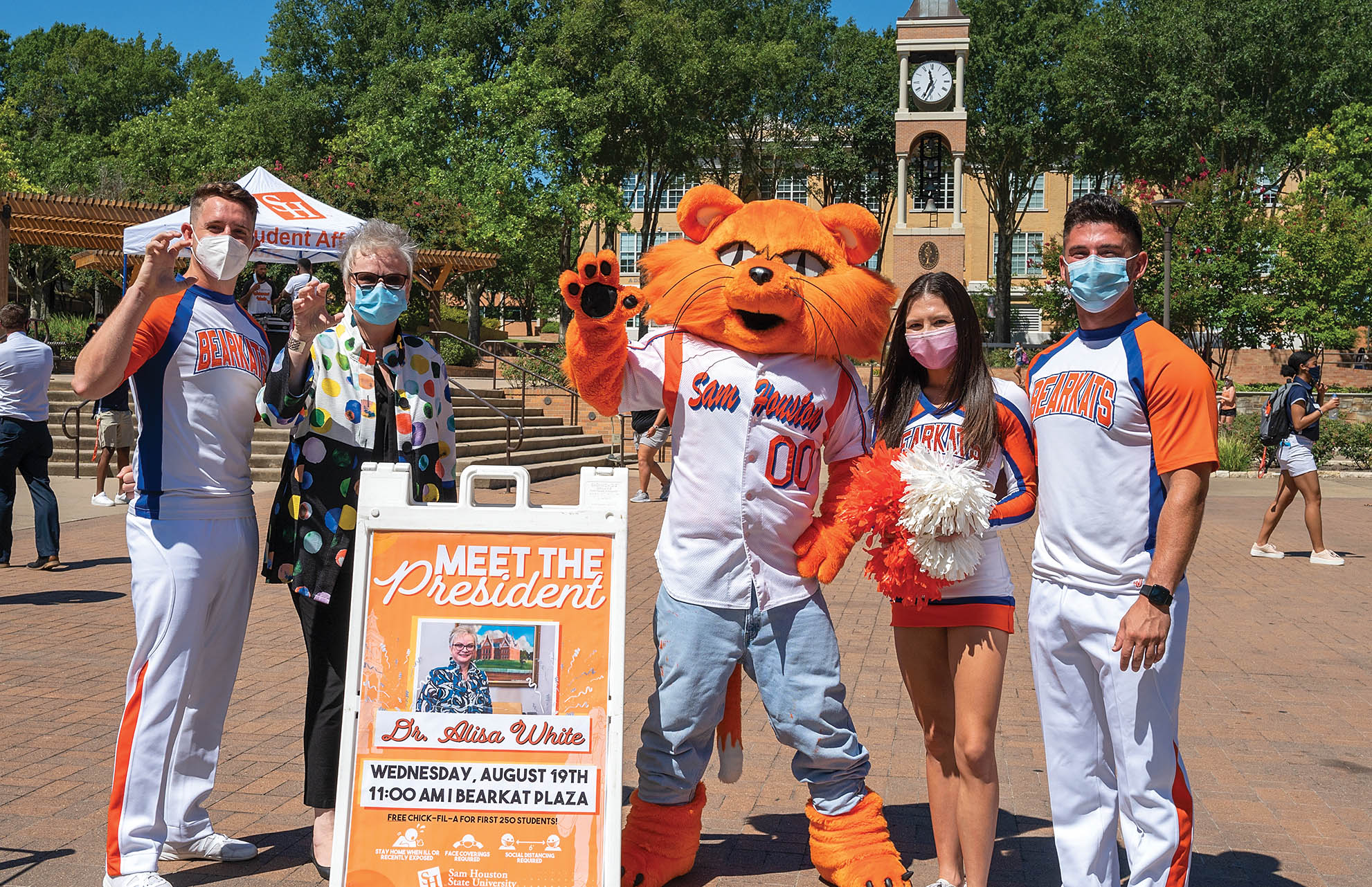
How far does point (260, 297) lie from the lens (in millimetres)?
13883

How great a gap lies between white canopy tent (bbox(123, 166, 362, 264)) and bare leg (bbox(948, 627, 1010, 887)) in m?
10.2

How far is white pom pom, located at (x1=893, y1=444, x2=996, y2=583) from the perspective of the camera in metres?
3.22

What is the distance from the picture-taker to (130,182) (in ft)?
123

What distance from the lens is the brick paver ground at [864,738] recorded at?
3840 millimetres

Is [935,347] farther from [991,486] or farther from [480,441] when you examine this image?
[480,441]

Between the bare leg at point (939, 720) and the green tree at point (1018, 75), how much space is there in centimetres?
4097

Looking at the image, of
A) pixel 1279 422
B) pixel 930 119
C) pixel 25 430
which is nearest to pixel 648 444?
pixel 25 430

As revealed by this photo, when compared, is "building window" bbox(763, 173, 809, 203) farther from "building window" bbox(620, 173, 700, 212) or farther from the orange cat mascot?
the orange cat mascot

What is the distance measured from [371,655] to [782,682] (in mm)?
1246

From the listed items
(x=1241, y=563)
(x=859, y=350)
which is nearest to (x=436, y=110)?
(x=1241, y=563)

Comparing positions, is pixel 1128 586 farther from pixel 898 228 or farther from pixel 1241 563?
pixel 898 228

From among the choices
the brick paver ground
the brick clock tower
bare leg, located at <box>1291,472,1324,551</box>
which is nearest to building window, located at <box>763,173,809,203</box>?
the brick clock tower

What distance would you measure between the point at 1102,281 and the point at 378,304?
7.10ft

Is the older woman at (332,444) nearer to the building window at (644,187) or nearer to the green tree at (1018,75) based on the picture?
the building window at (644,187)
